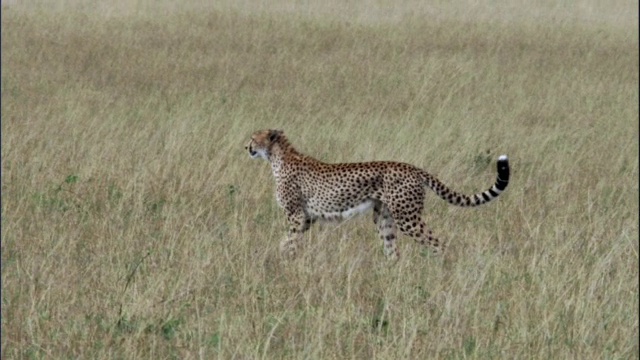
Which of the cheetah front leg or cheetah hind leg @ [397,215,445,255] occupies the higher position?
cheetah hind leg @ [397,215,445,255]

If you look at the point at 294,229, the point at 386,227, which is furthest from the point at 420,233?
the point at 294,229

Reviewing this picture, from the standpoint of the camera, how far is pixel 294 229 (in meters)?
5.80

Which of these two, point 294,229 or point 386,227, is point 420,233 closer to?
point 386,227

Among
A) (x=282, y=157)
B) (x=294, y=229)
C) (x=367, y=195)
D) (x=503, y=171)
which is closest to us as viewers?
(x=503, y=171)

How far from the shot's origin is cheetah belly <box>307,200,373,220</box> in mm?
5723

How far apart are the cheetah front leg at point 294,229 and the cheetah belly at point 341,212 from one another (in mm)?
67

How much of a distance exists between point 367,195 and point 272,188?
1.54 m

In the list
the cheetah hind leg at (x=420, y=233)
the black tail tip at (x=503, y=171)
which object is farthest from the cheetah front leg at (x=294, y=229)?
the black tail tip at (x=503, y=171)

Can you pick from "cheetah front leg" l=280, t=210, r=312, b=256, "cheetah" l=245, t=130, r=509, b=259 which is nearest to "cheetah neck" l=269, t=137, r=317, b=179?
"cheetah" l=245, t=130, r=509, b=259

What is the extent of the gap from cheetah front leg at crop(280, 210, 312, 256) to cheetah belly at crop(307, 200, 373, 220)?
67mm

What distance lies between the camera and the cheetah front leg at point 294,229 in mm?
5602

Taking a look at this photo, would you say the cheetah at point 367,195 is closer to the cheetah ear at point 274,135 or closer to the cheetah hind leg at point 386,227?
the cheetah hind leg at point 386,227

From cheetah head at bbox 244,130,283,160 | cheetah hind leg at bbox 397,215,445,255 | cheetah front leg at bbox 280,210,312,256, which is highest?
cheetah head at bbox 244,130,283,160

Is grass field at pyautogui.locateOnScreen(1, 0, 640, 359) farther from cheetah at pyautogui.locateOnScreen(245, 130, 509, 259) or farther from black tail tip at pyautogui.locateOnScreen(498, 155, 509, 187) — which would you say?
black tail tip at pyautogui.locateOnScreen(498, 155, 509, 187)
